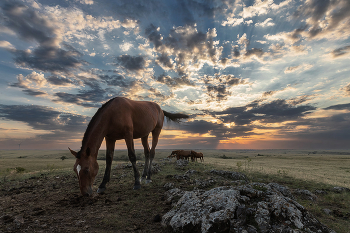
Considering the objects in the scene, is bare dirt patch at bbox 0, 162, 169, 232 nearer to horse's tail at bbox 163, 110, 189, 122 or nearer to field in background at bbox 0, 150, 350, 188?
horse's tail at bbox 163, 110, 189, 122

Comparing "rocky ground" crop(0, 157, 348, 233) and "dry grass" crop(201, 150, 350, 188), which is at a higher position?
"rocky ground" crop(0, 157, 348, 233)

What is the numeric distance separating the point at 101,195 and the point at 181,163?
31.2 ft

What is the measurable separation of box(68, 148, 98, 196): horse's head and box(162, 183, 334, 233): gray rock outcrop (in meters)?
3.09

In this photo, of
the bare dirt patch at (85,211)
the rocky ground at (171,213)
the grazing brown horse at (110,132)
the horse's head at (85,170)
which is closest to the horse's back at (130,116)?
the grazing brown horse at (110,132)

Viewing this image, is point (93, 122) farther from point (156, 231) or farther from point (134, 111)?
point (156, 231)

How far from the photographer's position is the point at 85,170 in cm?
576

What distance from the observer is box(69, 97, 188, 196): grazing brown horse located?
231 inches

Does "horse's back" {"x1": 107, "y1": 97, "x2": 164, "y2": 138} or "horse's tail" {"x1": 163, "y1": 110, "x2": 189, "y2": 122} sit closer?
"horse's back" {"x1": 107, "y1": 97, "x2": 164, "y2": 138}

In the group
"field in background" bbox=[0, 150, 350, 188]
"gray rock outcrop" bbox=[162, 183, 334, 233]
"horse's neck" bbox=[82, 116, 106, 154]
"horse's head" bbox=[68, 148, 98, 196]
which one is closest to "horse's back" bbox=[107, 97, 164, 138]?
"horse's neck" bbox=[82, 116, 106, 154]

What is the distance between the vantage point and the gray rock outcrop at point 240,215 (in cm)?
345

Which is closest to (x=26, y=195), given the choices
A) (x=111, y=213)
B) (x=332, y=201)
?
(x=111, y=213)

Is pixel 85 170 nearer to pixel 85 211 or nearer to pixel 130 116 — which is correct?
pixel 85 211

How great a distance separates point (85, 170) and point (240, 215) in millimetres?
4851

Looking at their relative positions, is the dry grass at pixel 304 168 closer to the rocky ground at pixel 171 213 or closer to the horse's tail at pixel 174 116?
the horse's tail at pixel 174 116
